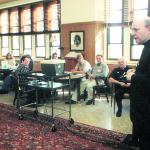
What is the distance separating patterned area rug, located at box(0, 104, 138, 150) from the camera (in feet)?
13.6

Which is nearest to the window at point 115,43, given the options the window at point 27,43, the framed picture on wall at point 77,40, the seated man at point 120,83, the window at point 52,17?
the framed picture on wall at point 77,40

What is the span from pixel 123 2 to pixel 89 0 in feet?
3.21

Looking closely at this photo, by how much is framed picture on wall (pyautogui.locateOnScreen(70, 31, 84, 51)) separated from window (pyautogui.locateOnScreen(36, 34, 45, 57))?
2111 mm

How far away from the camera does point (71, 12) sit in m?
9.05

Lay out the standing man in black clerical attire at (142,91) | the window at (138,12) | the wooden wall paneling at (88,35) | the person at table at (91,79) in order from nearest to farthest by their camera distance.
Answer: the standing man in black clerical attire at (142,91) < the person at table at (91,79) < the window at (138,12) < the wooden wall paneling at (88,35)

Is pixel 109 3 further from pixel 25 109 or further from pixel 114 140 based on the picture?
pixel 114 140

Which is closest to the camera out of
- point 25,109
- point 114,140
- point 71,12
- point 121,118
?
point 114,140

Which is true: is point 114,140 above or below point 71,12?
below

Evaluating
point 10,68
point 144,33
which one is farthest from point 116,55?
point 144,33

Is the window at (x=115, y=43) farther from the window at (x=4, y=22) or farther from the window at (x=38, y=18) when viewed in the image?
the window at (x=4, y=22)

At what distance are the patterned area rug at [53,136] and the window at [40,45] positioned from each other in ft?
18.9

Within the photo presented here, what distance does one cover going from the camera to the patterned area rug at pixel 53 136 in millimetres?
4137

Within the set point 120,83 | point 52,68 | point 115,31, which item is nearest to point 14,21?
point 115,31

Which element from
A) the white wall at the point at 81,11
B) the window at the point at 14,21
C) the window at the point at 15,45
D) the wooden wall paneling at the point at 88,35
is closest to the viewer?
the white wall at the point at 81,11
